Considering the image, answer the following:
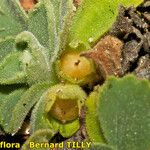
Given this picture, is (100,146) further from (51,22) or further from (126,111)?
(51,22)

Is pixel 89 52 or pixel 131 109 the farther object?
pixel 89 52

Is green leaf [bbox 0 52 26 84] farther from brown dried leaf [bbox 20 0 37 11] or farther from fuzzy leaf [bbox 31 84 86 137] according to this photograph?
brown dried leaf [bbox 20 0 37 11]

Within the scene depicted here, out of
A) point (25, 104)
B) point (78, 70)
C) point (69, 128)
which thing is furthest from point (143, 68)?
point (25, 104)

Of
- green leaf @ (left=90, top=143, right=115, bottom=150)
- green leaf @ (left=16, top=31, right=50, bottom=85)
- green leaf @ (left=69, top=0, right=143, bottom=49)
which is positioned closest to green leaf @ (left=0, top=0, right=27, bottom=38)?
green leaf @ (left=16, top=31, right=50, bottom=85)

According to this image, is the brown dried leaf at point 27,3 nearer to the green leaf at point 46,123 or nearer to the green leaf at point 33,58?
the green leaf at point 33,58

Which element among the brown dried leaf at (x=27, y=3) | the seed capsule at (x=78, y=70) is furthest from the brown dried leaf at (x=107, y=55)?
the brown dried leaf at (x=27, y=3)

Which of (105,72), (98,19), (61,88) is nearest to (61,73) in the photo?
(61,88)

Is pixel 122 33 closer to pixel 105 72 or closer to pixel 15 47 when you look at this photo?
pixel 105 72

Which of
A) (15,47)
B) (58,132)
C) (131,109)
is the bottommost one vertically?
(58,132)
